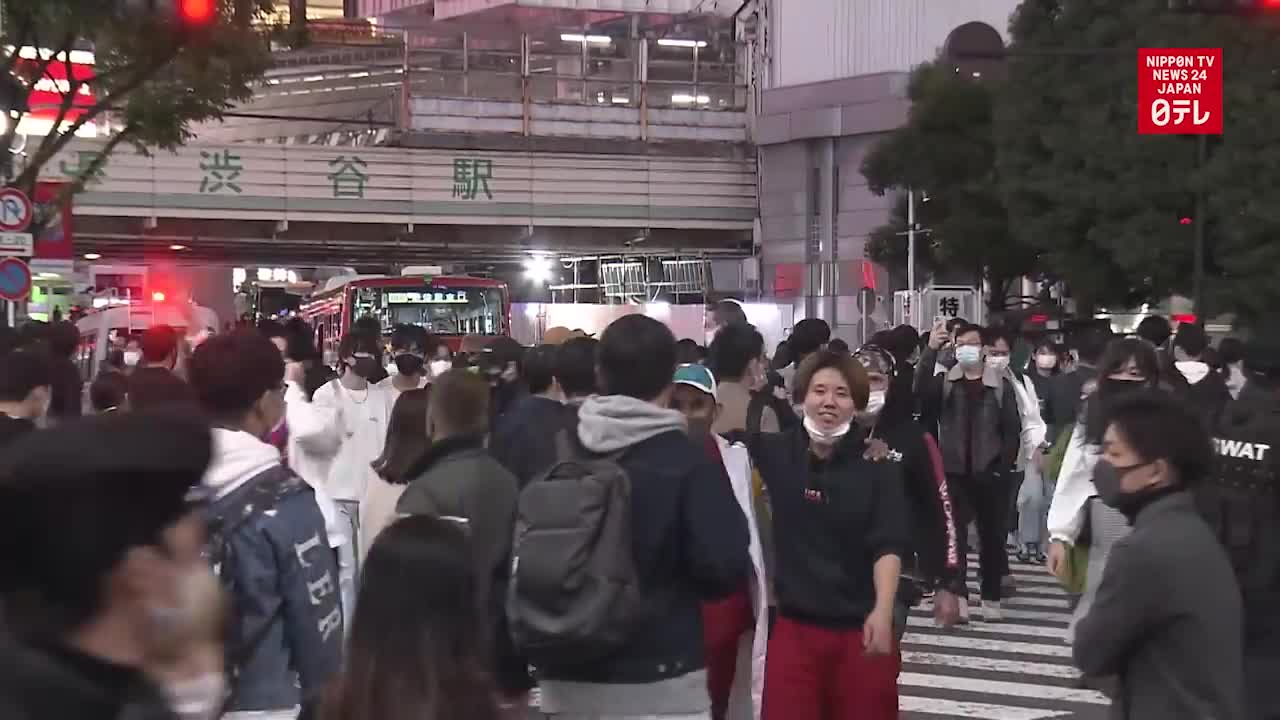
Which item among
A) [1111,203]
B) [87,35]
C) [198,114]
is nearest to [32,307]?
[198,114]

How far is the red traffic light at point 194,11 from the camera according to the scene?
12609 millimetres

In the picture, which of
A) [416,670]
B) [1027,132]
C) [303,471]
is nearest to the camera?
[416,670]

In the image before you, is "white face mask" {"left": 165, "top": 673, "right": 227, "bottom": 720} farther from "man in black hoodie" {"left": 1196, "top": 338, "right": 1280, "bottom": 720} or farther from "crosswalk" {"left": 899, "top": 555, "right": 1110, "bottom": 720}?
"crosswalk" {"left": 899, "top": 555, "right": 1110, "bottom": 720}

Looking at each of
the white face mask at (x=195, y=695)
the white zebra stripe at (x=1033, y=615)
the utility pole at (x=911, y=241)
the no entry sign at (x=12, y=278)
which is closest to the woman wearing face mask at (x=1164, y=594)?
the white face mask at (x=195, y=695)

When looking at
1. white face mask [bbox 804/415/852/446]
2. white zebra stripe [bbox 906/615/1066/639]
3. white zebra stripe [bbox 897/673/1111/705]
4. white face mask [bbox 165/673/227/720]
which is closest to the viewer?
white face mask [bbox 165/673/227/720]

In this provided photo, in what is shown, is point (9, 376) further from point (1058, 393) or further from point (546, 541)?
point (1058, 393)

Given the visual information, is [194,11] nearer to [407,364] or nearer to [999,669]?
[407,364]

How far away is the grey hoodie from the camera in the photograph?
15.5 ft

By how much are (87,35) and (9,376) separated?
1377cm

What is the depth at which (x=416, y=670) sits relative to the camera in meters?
3.18

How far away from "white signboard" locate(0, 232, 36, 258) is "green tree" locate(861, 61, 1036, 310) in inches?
792

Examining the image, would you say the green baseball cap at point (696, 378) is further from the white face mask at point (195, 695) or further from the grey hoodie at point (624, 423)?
the white face mask at point (195, 695)

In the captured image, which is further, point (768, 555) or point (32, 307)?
point (32, 307)

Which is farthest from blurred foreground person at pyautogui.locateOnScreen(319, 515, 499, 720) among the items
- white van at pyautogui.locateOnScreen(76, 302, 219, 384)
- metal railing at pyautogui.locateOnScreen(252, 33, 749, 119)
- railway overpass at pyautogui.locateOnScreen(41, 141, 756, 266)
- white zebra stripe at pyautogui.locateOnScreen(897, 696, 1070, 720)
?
metal railing at pyautogui.locateOnScreen(252, 33, 749, 119)
